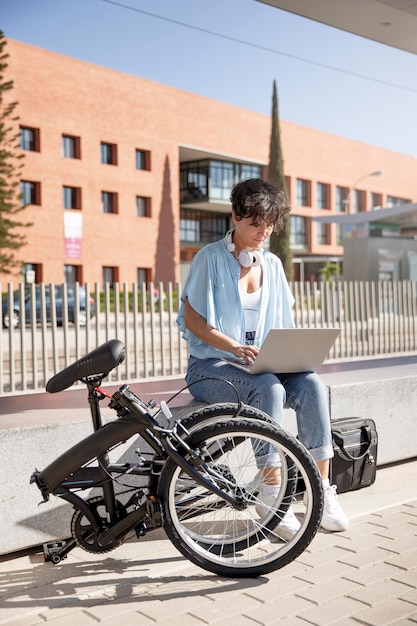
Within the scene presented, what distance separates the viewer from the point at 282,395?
380cm

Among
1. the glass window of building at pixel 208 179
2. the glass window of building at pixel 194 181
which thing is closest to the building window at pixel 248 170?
the glass window of building at pixel 208 179

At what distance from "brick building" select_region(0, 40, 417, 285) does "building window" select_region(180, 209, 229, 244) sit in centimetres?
7

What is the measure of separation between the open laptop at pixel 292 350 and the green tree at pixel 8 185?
29.3m

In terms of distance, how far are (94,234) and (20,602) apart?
36.8 meters

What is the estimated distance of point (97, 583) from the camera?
10.9ft

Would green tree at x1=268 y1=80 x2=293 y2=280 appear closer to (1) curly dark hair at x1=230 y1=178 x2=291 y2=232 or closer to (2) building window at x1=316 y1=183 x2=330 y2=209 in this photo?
(2) building window at x1=316 y1=183 x2=330 y2=209

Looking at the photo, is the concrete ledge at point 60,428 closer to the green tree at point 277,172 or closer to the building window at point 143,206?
the green tree at point 277,172

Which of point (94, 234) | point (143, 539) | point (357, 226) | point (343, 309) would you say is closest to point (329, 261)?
point (94, 234)

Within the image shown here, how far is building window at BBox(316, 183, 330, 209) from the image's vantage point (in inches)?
2208

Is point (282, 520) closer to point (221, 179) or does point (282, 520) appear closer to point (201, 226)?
point (221, 179)

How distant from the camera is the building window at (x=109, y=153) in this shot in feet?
133

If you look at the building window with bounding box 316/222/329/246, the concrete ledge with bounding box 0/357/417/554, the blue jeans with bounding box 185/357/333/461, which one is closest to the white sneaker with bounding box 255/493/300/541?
the blue jeans with bounding box 185/357/333/461

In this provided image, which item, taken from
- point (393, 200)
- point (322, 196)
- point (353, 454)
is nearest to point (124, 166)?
point (322, 196)

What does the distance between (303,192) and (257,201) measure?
51845 mm
